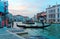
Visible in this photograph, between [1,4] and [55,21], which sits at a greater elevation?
[1,4]

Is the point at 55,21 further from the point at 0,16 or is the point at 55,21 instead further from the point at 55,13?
the point at 0,16

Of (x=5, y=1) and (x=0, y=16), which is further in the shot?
(x=5, y=1)

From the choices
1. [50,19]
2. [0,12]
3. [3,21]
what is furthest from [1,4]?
[50,19]

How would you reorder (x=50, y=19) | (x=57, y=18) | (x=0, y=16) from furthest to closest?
(x=50, y=19) → (x=57, y=18) → (x=0, y=16)

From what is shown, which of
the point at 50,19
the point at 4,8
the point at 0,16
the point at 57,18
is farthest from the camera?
the point at 50,19

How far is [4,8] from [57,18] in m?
41.2

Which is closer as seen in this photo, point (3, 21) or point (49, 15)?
point (3, 21)

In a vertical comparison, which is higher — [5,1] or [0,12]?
[5,1]

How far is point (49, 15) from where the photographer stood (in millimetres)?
62969

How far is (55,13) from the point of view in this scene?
58.1 metres

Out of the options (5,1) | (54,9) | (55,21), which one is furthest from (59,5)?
(5,1)

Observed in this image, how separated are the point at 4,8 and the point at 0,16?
188 centimetres

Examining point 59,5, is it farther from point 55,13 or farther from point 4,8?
point 4,8

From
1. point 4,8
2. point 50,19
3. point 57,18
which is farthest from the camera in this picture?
point 50,19
